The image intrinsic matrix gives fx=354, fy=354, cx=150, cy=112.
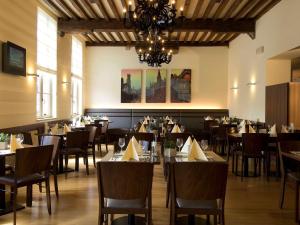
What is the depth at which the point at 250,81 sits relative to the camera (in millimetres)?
11172

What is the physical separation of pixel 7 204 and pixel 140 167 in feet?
9.25

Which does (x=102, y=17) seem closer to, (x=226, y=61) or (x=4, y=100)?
(x=4, y=100)

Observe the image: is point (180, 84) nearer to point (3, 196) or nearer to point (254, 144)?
point (254, 144)

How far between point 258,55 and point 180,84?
4.37 meters

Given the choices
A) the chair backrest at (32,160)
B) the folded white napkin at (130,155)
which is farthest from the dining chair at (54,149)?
the folded white napkin at (130,155)

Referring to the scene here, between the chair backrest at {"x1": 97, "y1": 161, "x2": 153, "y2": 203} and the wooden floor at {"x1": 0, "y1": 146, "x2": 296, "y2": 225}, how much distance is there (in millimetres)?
1350

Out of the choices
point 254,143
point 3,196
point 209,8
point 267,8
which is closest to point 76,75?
point 209,8

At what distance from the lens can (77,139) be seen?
6824 millimetres

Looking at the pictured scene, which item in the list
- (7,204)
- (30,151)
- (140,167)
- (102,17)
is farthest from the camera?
(102,17)

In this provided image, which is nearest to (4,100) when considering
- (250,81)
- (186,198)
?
(186,198)

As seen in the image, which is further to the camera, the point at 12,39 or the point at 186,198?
the point at 12,39

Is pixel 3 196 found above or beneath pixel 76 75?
beneath

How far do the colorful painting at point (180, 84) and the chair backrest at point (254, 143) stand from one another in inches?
307

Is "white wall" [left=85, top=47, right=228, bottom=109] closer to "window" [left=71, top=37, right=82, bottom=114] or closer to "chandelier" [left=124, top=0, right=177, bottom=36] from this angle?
"window" [left=71, top=37, right=82, bottom=114]
